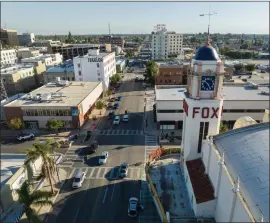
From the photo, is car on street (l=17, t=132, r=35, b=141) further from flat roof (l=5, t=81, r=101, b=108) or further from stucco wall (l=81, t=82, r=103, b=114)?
stucco wall (l=81, t=82, r=103, b=114)

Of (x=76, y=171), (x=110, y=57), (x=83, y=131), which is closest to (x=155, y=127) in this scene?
(x=83, y=131)

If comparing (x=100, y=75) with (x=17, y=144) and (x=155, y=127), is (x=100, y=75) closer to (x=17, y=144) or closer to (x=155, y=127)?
(x=155, y=127)

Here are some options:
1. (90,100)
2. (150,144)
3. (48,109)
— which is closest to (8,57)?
(90,100)

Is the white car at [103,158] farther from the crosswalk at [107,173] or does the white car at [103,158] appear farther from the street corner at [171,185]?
the street corner at [171,185]

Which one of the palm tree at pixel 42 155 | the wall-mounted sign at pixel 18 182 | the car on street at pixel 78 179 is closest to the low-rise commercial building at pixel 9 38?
the car on street at pixel 78 179

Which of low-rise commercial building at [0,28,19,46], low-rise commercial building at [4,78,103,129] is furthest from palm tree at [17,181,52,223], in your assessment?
low-rise commercial building at [0,28,19,46]

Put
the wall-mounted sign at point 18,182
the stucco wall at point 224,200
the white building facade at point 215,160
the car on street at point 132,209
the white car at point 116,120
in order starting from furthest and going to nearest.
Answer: the white car at point 116,120, the car on street at point 132,209, the wall-mounted sign at point 18,182, the stucco wall at point 224,200, the white building facade at point 215,160
